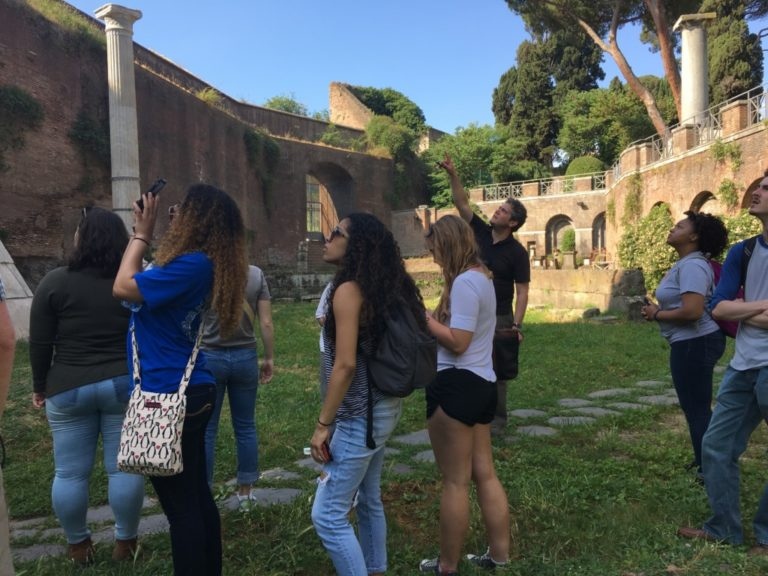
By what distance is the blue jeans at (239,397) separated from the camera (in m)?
3.42

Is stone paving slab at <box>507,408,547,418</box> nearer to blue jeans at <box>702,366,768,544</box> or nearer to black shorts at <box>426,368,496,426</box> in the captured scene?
blue jeans at <box>702,366,768,544</box>

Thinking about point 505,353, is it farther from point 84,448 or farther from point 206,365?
point 84,448

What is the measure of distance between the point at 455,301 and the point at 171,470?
1.34 m

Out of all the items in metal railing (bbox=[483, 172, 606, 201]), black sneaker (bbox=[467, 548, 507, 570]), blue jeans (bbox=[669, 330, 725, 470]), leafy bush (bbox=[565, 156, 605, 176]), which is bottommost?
black sneaker (bbox=[467, 548, 507, 570])

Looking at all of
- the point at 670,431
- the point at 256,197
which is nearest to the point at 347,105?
the point at 256,197

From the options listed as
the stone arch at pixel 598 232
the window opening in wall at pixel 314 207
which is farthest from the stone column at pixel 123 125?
the stone arch at pixel 598 232

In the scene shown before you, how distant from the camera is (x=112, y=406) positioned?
2.81m

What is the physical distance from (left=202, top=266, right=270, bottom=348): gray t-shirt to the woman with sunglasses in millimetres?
514

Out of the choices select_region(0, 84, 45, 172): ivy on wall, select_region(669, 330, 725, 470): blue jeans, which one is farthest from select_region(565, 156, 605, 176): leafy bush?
select_region(669, 330, 725, 470): blue jeans

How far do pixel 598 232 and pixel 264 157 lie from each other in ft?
57.8

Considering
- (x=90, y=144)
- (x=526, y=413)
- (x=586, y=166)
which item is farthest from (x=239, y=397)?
(x=586, y=166)

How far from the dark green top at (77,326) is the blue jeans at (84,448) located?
89mm

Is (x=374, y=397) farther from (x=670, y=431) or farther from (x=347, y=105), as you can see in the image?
(x=347, y=105)

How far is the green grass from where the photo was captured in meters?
2.86
